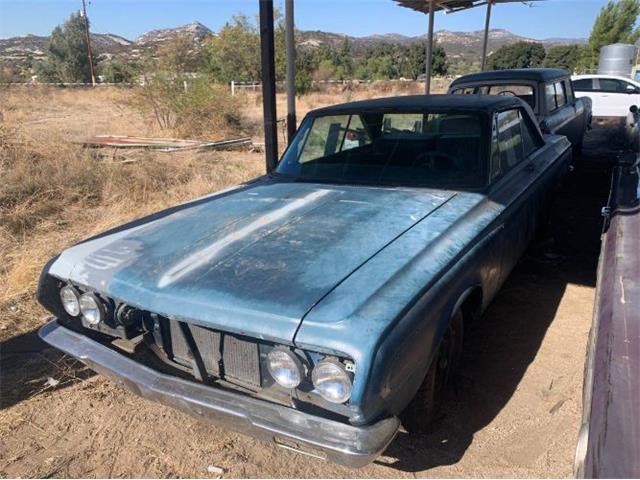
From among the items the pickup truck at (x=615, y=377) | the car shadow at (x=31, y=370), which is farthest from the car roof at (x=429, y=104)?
the car shadow at (x=31, y=370)

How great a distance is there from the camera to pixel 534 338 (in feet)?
11.0

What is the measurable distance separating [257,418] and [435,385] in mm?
951

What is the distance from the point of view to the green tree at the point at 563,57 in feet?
148

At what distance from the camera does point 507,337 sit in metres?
3.36

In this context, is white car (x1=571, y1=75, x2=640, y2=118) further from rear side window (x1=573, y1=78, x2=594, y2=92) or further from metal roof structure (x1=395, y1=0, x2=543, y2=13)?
metal roof structure (x1=395, y1=0, x2=543, y2=13)

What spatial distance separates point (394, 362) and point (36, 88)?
91.4ft

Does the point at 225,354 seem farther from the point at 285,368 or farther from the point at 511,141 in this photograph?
the point at 511,141

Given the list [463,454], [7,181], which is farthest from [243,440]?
[7,181]

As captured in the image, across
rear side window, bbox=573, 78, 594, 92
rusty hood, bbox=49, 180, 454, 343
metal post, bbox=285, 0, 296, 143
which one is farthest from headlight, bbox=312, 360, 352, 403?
rear side window, bbox=573, 78, 594, 92

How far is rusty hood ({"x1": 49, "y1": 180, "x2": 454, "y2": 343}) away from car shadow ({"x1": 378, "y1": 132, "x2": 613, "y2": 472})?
3.19ft

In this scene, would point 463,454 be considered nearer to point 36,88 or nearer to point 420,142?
point 420,142

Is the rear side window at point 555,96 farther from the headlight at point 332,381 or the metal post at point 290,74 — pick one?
the headlight at point 332,381

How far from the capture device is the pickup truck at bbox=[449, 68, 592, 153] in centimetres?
695

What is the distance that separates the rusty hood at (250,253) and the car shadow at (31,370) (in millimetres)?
874
